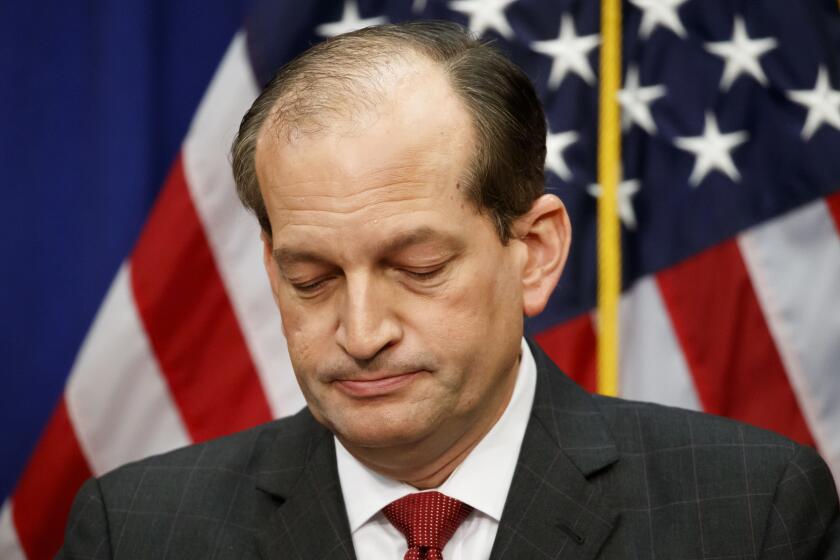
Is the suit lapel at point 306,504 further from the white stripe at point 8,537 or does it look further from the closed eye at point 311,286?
the white stripe at point 8,537

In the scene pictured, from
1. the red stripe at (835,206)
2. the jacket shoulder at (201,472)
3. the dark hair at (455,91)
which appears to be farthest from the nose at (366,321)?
the red stripe at (835,206)

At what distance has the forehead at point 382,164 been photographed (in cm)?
187

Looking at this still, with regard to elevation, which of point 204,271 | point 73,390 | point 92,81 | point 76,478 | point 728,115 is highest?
point 92,81

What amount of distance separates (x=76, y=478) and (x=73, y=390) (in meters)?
0.26

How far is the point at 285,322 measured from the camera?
2014 millimetres

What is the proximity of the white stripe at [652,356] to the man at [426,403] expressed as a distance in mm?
1168

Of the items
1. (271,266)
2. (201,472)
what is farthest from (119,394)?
(271,266)

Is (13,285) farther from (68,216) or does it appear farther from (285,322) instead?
(285,322)

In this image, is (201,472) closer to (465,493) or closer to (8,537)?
(465,493)

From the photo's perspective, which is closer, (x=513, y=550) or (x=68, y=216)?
(x=513, y=550)

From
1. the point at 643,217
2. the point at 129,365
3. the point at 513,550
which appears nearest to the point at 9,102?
the point at 129,365

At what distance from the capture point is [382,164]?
1.87 metres

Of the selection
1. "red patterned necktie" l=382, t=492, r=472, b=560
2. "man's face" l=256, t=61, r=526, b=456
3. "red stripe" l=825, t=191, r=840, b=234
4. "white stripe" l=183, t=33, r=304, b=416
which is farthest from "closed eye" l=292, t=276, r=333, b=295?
"red stripe" l=825, t=191, r=840, b=234

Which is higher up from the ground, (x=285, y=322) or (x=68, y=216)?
(x=285, y=322)
